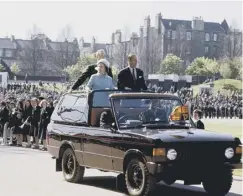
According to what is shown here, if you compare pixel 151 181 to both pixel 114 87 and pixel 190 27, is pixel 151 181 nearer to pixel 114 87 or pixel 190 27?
pixel 114 87

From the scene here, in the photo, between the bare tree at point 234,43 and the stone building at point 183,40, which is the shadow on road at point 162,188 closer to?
the stone building at point 183,40

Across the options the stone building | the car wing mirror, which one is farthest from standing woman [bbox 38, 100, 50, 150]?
the stone building

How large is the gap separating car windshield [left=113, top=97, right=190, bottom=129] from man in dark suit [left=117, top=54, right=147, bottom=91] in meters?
1.29

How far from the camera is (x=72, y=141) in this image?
42.0 feet

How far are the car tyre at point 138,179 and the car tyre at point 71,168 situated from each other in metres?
1.93

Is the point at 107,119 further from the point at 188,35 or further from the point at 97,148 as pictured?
the point at 188,35

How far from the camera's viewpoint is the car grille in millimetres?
10516

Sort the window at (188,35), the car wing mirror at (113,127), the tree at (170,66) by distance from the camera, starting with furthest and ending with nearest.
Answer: the window at (188,35)
the tree at (170,66)
the car wing mirror at (113,127)

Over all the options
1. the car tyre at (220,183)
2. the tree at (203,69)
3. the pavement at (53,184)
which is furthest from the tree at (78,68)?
the car tyre at (220,183)

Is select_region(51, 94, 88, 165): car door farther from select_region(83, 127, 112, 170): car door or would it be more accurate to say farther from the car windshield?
the car windshield

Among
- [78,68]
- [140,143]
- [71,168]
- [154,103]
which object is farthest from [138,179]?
[78,68]

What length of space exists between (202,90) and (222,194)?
8464 cm

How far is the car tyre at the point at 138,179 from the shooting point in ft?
34.5

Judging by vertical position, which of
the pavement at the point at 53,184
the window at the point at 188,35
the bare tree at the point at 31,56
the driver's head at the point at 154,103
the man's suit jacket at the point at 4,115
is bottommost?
the pavement at the point at 53,184
